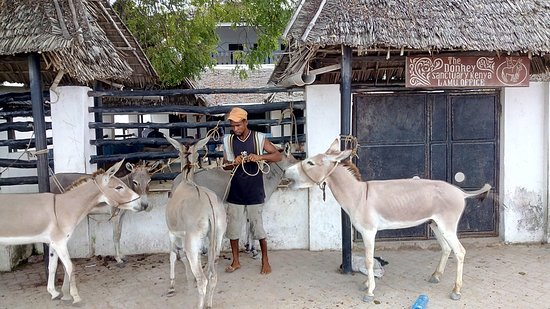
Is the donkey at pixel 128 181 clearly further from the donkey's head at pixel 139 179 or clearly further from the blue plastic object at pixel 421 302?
the blue plastic object at pixel 421 302

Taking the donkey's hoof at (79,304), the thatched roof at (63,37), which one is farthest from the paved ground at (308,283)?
the thatched roof at (63,37)

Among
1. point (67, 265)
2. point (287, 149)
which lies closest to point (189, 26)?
point (287, 149)

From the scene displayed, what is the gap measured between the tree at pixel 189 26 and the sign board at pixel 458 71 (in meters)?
5.95

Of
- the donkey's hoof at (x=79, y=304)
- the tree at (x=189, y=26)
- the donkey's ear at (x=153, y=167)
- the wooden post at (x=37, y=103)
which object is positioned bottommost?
the donkey's hoof at (x=79, y=304)

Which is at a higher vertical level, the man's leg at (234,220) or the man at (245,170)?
the man at (245,170)

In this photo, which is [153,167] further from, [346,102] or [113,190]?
[346,102]

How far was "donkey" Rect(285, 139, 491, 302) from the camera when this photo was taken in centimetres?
483

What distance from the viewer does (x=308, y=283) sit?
17.6 feet

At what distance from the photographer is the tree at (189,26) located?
10.2 m

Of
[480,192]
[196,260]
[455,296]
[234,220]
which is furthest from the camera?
[234,220]

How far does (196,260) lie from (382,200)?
1983mm

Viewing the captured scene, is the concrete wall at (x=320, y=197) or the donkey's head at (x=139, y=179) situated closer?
the donkey's head at (x=139, y=179)

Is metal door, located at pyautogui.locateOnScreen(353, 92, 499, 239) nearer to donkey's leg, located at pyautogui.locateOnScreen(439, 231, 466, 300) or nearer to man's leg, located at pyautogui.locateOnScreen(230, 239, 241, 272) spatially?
donkey's leg, located at pyautogui.locateOnScreen(439, 231, 466, 300)

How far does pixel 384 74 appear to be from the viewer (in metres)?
6.89
